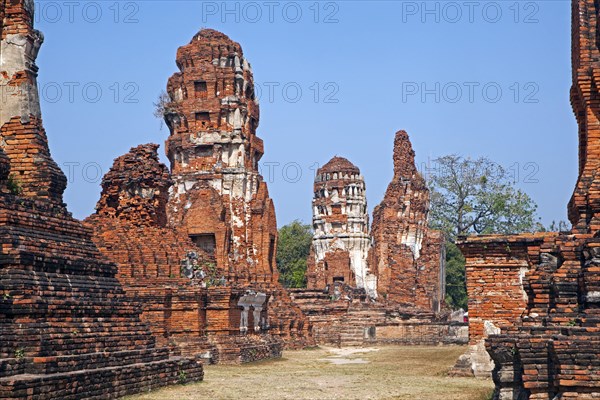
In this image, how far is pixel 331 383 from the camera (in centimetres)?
1614

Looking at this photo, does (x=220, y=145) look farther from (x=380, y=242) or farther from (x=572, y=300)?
(x=572, y=300)

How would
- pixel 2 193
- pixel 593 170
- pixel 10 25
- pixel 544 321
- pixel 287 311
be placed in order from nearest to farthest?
pixel 544 321, pixel 593 170, pixel 2 193, pixel 10 25, pixel 287 311

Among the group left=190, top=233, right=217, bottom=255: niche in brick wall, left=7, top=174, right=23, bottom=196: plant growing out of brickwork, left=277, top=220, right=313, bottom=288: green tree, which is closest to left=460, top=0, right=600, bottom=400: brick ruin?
left=7, top=174, right=23, bottom=196: plant growing out of brickwork

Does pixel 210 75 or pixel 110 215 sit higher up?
pixel 210 75

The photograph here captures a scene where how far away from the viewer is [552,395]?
30.9 ft

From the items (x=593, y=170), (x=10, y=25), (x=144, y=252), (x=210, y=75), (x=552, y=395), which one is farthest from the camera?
(x=210, y=75)

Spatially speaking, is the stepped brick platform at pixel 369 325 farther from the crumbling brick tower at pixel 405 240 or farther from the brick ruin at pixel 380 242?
the crumbling brick tower at pixel 405 240

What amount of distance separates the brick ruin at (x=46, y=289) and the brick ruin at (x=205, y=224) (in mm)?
6338

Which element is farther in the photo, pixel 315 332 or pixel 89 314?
pixel 315 332

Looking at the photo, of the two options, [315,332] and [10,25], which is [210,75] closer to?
[315,332]

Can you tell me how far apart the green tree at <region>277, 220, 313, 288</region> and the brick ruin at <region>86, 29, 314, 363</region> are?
2899 cm

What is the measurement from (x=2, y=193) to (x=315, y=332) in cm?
2504

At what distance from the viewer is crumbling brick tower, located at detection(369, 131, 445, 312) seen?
1918 inches

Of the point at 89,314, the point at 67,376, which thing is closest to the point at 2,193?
the point at 89,314
